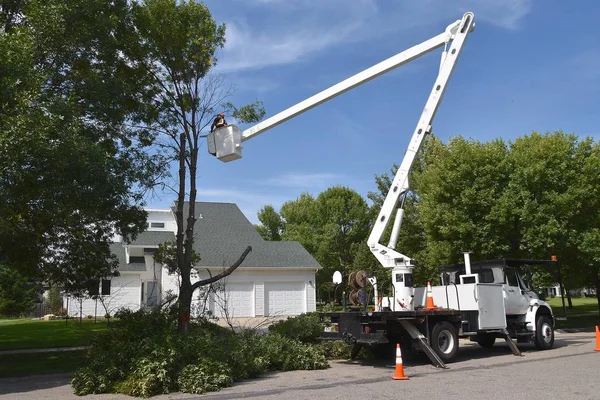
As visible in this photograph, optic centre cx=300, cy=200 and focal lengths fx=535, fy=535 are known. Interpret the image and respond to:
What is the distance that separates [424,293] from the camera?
14508 mm

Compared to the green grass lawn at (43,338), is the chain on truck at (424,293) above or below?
above

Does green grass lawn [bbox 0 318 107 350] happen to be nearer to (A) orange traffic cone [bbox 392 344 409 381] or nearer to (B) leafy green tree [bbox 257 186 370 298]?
(A) orange traffic cone [bbox 392 344 409 381]

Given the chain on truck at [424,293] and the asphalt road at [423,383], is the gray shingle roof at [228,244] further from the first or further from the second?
the asphalt road at [423,383]

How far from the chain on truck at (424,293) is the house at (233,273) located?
57.2ft

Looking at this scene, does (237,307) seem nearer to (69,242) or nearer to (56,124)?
(69,242)

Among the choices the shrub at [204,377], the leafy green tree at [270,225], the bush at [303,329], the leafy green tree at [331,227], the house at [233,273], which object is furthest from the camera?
the leafy green tree at [270,225]

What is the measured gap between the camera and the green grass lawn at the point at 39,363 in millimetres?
13320

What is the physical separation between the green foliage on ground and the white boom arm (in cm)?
287

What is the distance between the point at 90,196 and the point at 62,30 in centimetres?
397

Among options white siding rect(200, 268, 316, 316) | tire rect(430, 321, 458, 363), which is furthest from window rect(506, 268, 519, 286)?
white siding rect(200, 268, 316, 316)

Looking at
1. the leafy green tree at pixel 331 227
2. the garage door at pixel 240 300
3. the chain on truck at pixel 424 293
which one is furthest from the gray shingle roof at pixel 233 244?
the chain on truck at pixel 424 293

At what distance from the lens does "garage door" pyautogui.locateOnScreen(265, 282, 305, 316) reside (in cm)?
3262

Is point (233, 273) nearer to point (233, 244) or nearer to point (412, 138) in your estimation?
point (233, 244)

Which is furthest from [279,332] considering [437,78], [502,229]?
[502,229]
